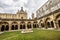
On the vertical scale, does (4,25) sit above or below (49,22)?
below

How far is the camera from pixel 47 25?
2600 cm

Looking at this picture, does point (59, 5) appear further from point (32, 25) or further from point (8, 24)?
point (8, 24)

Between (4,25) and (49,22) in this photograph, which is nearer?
(49,22)

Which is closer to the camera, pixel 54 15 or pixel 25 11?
pixel 54 15

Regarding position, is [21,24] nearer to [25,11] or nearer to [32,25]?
[32,25]

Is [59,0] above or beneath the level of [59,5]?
above

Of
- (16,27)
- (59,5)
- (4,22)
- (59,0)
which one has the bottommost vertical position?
(16,27)

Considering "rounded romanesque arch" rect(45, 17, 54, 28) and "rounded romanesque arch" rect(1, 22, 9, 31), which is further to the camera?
"rounded romanesque arch" rect(1, 22, 9, 31)

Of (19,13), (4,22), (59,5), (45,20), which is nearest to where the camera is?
(59,5)

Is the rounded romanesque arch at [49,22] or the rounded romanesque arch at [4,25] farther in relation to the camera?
the rounded romanesque arch at [4,25]

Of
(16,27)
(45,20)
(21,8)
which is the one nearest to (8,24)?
(16,27)

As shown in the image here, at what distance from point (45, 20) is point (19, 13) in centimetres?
2284

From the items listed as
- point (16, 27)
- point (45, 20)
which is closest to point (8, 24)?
point (16, 27)

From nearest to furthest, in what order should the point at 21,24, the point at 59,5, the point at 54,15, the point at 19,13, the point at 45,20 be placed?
1. the point at 54,15
2. the point at 59,5
3. the point at 45,20
4. the point at 21,24
5. the point at 19,13
